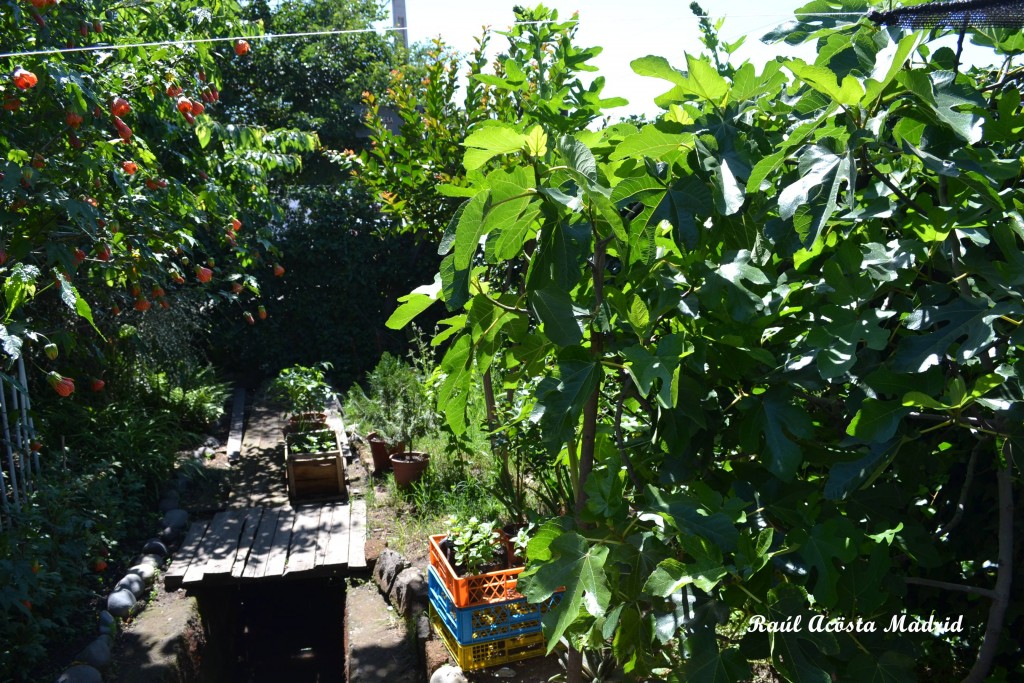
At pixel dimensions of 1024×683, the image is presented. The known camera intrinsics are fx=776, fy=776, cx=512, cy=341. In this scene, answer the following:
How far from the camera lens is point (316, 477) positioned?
19.8 ft

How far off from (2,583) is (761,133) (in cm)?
367

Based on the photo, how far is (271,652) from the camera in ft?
18.4

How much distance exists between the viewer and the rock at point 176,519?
5504mm

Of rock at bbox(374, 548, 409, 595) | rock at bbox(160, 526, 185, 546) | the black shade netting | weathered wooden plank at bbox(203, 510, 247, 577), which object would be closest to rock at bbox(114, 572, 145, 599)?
weathered wooden plank at bbox(203, 510, 247, 577)

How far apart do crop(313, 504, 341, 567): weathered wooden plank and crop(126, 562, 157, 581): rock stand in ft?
3.27

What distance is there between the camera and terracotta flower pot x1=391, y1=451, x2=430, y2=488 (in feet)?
19.1

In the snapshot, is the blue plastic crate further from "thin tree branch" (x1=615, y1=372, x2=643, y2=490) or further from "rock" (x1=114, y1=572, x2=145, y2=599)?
"rock" (x1=114, y1=572, x2=145, y2=599)

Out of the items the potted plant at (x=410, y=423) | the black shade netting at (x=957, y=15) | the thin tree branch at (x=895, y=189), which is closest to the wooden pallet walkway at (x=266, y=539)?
the potted plant at (x=410, y=423)

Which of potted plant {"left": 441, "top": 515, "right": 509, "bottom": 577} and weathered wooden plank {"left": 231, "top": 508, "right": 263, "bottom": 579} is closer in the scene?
potted plant {"left": 441, "top": 515, "right": 509, "bottom": 577}

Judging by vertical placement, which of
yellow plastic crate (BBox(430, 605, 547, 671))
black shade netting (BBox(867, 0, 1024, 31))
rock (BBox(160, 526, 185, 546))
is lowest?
rock (BBox(160, 526, 185, 546))

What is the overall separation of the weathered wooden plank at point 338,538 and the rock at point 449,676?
1558 millimetres

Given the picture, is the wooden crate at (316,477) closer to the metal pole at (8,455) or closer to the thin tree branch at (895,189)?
the metal pole at (8,455)

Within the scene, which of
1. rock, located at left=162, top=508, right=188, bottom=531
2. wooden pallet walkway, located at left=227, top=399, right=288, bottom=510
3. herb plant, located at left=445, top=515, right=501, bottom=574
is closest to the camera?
herb plant, located at left=445, top=515, right=501, bottom=574

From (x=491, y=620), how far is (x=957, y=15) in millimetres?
2818
